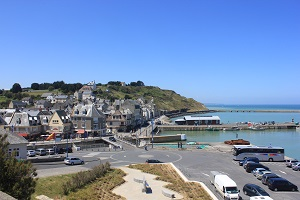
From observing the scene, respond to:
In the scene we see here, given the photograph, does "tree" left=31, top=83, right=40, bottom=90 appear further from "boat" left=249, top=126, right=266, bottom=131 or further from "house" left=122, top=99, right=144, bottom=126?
"boat" left=249, top=126, right=266, bottom=131

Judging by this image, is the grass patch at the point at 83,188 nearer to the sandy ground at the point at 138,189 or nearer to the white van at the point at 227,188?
the sandy ground at the point at 138,189

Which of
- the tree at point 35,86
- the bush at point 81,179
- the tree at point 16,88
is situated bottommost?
the bush at point 81,179

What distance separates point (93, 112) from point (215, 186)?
147ft

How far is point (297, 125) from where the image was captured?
98938 millimetres

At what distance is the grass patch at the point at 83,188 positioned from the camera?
2077 cm

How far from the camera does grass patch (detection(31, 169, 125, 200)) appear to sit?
2077 centimetres

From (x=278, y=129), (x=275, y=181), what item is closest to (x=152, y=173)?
(x=275, y=181)

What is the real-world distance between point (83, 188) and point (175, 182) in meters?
7.20

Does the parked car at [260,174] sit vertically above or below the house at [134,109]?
below

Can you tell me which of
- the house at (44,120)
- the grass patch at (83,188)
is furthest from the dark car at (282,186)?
the house at (44,120)

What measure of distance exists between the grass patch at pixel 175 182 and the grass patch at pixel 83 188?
3715 mm

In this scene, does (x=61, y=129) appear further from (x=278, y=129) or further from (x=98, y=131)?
(x=278, y=129)

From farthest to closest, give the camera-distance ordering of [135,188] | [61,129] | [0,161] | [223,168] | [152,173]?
[61,129], [223,168], [152,173], [135,188], [0,161]

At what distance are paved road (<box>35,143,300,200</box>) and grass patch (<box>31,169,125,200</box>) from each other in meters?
3.41
